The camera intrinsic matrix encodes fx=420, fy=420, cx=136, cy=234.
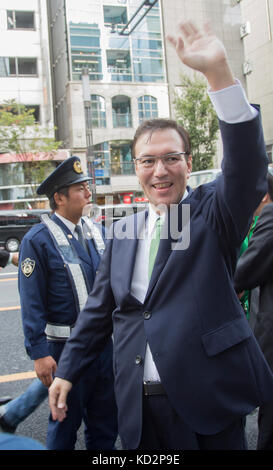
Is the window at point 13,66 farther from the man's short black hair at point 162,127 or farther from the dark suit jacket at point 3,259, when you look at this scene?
the man's short black hair at point 162,127

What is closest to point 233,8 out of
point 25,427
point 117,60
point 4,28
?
point 117,60

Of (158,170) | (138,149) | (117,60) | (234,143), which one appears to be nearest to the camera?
(234,143)

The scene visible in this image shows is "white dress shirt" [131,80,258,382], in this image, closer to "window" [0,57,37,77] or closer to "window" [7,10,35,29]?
"window" [0,57,37,77]

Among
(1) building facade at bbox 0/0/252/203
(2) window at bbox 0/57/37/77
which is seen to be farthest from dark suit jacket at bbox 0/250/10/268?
(2) window at bbox 0/57/37/77

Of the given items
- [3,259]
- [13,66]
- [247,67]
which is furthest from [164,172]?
[247,67]

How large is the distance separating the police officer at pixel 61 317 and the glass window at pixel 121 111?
27694 millimetres

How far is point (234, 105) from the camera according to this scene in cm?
129

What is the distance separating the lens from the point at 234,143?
4.27ft

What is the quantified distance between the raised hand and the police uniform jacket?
163 cm

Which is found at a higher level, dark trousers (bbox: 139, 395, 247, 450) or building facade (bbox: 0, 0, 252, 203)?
building facade (bbox: 0, 0, 252, 203)

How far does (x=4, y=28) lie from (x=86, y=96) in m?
12.2

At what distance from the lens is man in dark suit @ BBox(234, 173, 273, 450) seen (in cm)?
226

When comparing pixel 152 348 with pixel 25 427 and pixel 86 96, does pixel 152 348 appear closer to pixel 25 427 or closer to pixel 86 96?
pixel 25 427

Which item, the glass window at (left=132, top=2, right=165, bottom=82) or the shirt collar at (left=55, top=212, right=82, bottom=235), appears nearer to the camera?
the shirt collar at (left=55, top=212, right=82, bottom=235)
